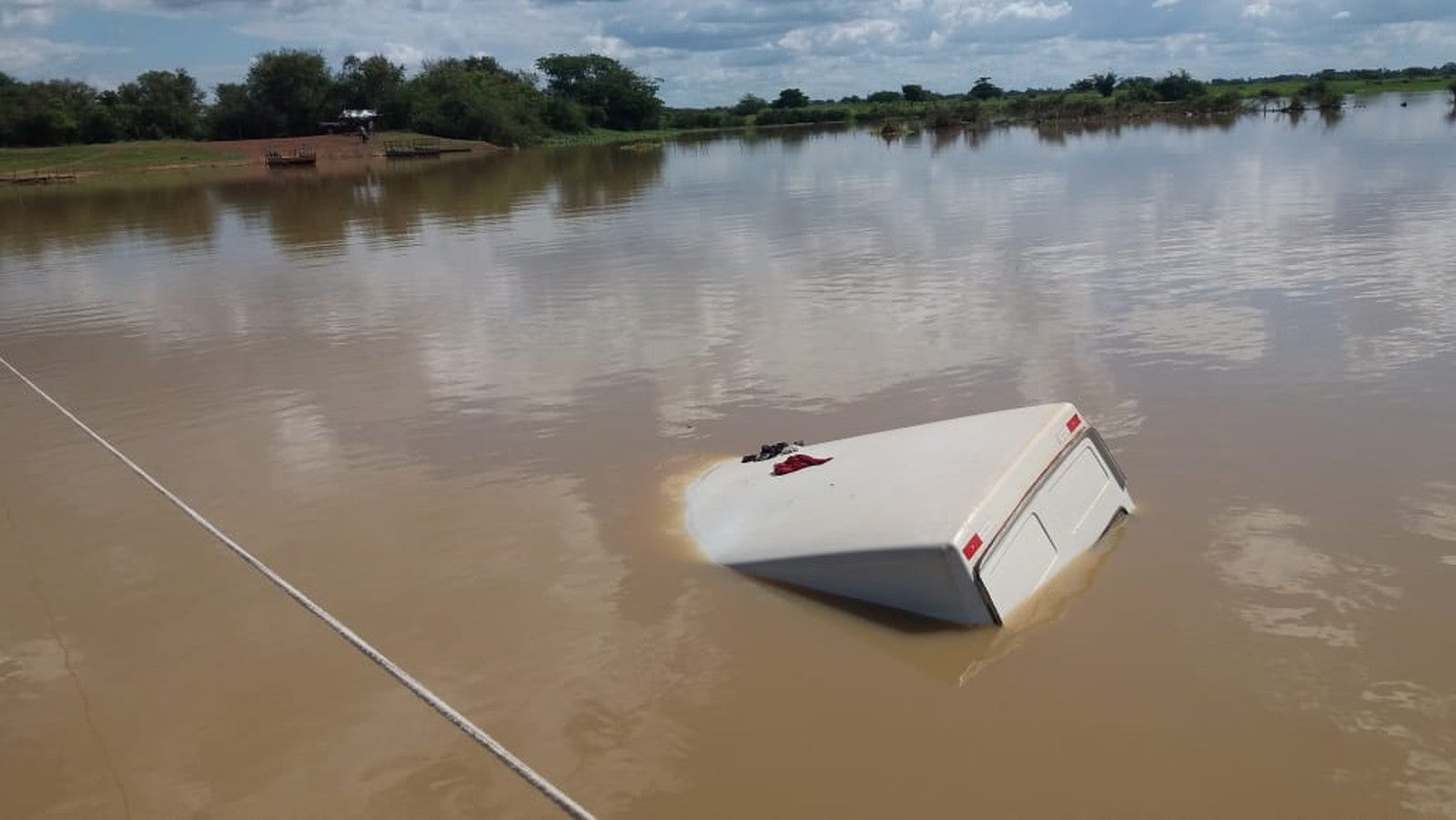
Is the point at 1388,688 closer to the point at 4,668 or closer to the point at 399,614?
the point at 399,614

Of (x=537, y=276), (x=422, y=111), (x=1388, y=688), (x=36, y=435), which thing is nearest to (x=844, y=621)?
(x=1388, y=688)

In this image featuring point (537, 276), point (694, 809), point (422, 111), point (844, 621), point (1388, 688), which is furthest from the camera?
point (422, 111)

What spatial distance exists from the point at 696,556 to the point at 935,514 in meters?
1.89

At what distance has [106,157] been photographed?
7794 cm

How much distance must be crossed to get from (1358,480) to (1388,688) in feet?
9.25

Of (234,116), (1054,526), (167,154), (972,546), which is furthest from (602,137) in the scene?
(972,546)

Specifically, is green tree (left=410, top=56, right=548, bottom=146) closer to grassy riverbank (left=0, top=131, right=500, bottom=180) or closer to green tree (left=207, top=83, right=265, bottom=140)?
grassy riverbank (left=0, top=131, right=500, bottom=180)

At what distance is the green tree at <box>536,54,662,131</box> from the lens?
5069 inches

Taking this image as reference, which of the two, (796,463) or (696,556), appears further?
(796,463)

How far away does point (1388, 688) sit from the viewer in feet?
16.6

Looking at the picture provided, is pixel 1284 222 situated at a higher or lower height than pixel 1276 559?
higher

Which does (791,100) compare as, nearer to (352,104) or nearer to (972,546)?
(352,104)

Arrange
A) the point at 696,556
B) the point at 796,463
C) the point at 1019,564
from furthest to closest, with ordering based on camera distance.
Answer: the point at 796,463 → the point at 696,556 → the point at 1019,564

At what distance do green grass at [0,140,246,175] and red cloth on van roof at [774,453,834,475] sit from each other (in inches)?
3117
